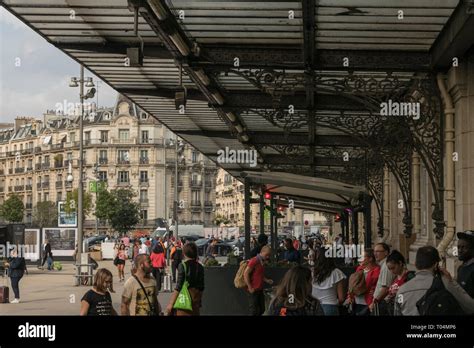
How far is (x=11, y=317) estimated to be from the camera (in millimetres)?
5777

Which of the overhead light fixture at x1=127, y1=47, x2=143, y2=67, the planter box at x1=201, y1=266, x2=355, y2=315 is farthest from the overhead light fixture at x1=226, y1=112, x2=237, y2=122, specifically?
the overhead light fixture at x1=127, y1=47, x2=143, y2=67

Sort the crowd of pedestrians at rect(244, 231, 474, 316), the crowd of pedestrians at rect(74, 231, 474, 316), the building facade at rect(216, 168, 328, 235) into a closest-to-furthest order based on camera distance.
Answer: the crowd of pedestrians at rect(244, 231, 474, 316), the crowd of pedestrians at rect(74, 231, 474, 316), the building facade at rect(216, 168, 328, 235)

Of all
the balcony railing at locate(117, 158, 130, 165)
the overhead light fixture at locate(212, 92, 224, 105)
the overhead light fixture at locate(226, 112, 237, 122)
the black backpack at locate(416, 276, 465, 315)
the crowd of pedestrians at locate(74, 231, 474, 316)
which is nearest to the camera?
the black backpack at locate(416, 276, 465, 315)

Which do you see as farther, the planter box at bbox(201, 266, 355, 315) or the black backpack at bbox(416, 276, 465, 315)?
the planter box at bbox(201, 266, 355, 315)

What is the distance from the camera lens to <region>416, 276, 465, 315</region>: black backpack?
597cm

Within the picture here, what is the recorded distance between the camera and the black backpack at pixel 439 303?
5973 millimetres

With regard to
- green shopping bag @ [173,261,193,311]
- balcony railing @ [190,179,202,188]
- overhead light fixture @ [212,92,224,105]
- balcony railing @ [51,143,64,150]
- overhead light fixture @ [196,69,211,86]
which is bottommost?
green shopping bag @ [173,261,193,311]

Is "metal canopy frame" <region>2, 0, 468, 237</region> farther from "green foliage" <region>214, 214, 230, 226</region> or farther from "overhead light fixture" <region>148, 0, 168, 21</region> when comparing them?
"green foliage" <region>214, 214, 230, 226</region>

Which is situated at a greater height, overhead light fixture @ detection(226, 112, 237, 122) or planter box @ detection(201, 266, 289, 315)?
overhead light fixture @ detection(226, 112, 237, 122)

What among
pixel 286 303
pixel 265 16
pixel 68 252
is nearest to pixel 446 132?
pixel 265 16

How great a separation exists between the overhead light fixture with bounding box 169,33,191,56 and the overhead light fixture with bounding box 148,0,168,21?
99 cm

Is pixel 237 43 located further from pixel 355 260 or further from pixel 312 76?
pixel 355 260

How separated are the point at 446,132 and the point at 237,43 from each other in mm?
3340

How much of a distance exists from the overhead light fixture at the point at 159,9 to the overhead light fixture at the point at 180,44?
988mm
